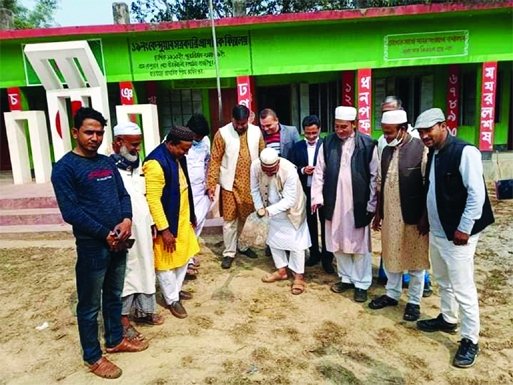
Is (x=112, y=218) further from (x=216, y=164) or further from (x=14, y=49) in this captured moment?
(x=14, y=49)

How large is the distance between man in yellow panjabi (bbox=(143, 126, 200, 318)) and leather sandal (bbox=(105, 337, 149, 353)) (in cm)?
50

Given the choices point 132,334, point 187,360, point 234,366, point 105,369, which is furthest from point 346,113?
point 105,369

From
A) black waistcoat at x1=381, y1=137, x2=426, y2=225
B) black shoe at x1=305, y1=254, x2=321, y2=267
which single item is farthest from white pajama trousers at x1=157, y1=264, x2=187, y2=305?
black waistcoat at x1=381, y1=137, x2=426, y2=225

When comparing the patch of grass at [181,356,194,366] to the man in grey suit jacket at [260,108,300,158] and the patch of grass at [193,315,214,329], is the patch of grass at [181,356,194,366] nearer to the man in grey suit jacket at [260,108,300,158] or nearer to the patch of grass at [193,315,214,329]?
the patch of grass at [193,315,214,329]

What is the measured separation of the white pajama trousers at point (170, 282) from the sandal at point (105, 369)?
0.78 meters

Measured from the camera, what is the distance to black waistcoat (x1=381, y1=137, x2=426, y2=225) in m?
3.07

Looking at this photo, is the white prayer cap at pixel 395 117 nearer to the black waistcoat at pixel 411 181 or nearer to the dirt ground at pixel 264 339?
the black waistcoat at pixel 411 181

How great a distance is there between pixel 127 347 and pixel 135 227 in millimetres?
829

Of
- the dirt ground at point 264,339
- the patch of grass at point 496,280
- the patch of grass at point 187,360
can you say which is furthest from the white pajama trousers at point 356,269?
the patch of grass at point 187,360

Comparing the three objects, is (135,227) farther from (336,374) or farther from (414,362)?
(414,362)

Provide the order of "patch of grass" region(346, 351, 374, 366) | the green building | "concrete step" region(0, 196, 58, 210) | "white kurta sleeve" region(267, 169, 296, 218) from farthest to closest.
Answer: the green building
"concrete step" region(0, 196, 58, 210)
"white kurta sleeve" region(267, 169, 296, 218)
"patch of grass" region(346, 351, 374, 366)

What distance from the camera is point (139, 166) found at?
3.07 metres

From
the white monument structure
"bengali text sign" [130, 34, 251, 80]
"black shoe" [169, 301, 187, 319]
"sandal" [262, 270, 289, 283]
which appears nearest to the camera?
"black shoe" [169, 301, 187, 319]

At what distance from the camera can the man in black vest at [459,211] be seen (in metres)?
2.51
